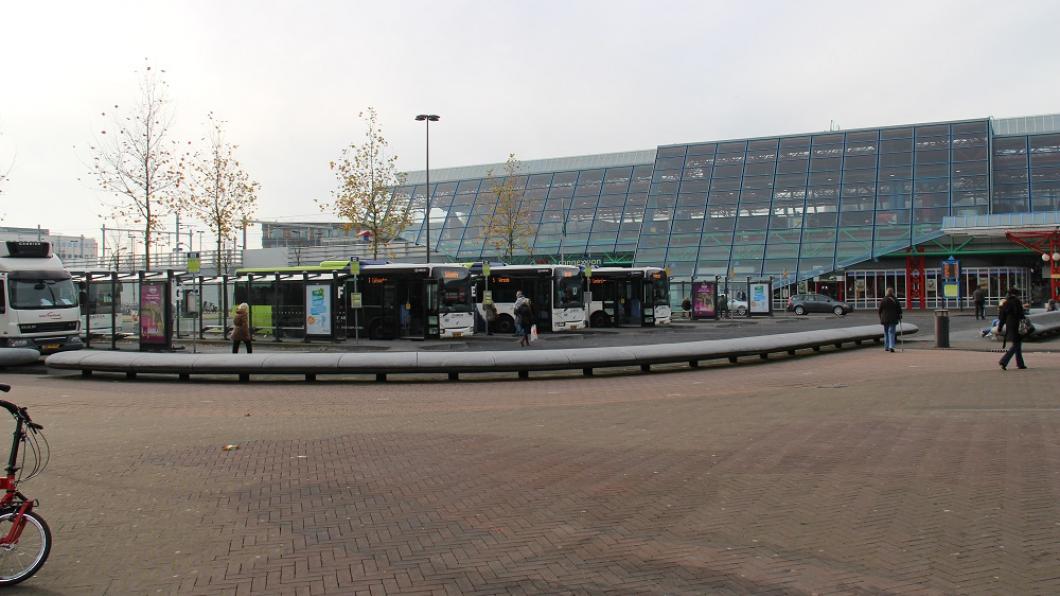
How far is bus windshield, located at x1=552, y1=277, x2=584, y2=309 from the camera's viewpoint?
34.6 metres

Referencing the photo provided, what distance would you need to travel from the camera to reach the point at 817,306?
168ft

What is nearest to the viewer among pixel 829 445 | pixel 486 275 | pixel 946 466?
pixel 946 466

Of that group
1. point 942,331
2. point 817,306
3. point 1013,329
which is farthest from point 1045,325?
point 817,306

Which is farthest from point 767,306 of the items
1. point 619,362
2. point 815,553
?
point 815,553

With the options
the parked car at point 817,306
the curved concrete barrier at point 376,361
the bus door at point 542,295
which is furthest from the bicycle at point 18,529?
the parked car at point 817,306

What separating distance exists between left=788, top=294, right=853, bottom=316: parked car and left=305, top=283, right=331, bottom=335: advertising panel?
33.4 metres

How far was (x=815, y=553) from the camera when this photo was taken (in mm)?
5633

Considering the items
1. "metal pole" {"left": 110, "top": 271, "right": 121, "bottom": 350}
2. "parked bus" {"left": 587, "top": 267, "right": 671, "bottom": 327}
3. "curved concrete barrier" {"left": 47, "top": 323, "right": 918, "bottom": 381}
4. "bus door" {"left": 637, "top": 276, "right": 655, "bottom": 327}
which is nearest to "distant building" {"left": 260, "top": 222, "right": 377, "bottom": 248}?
"parked bus" {"left": 587, "top": 267, "right": 671, "bottom": 327}

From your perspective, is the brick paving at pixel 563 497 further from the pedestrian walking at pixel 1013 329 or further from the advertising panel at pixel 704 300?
the advertising panel at pixel 704 300

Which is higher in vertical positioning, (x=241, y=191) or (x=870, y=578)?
(x=241, y=191)

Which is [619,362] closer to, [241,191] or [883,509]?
[883,509]

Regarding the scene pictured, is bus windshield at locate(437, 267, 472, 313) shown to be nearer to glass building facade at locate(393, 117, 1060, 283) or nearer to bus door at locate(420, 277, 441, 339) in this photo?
bus door at locate(420, 277, 441, 339)

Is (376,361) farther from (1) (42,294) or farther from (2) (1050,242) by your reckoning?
(2) (1050,242)

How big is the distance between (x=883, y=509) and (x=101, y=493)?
6.84m
